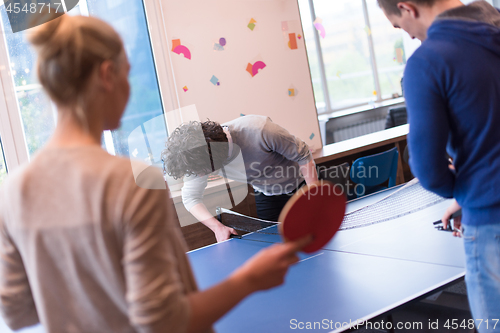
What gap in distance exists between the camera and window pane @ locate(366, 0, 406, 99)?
223 inches

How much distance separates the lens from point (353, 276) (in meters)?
1.27

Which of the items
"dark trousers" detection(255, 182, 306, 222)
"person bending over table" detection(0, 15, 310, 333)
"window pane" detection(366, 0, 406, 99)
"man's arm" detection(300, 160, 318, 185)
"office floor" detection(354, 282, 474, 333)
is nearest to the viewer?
"person bending over table" detection(0, 15, 310, 333)

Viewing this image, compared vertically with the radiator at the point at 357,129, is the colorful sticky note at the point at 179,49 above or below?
above

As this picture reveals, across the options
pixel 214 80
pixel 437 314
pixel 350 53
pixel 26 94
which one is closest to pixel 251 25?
pixel 214 80

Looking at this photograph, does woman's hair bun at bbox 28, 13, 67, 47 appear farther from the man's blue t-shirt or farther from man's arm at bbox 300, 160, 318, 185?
man's arm at bbox 300, 160, 318, 185

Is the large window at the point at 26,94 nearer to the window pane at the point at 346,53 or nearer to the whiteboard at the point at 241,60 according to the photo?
the whiteboard at the point at 241,60

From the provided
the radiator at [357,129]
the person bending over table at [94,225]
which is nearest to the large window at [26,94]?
the person bending over table at [94,225]

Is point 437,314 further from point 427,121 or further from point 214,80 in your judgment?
point 214,80

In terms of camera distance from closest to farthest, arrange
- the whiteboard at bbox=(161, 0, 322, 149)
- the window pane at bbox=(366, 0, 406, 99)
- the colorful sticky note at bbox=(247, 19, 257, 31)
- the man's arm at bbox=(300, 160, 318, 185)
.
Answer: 1. the man's arm at bbox=(300, 160, 318, 185)
2. the whiteboard at bbox=(161, 0, 322, 149)
3. the colorful sticky note at bbox=(247, 19, 257, 31)
4. the window pane at bbox=(366, 0, 406, 99)

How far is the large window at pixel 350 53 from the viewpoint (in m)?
5.21

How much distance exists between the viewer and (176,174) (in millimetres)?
1765

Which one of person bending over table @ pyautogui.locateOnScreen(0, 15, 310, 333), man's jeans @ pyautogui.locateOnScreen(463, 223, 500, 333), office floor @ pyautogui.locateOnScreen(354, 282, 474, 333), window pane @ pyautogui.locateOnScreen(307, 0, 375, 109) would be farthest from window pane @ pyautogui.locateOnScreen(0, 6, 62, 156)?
window pane @ pyautogui.locateOnScreen(307, 0, 375, 109)

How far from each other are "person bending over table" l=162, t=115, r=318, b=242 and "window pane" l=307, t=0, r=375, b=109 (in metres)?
3.49

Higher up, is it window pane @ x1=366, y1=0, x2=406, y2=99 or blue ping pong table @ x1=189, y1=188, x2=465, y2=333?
window pane @ x1=366, y1=0, x2=406, y2=99
